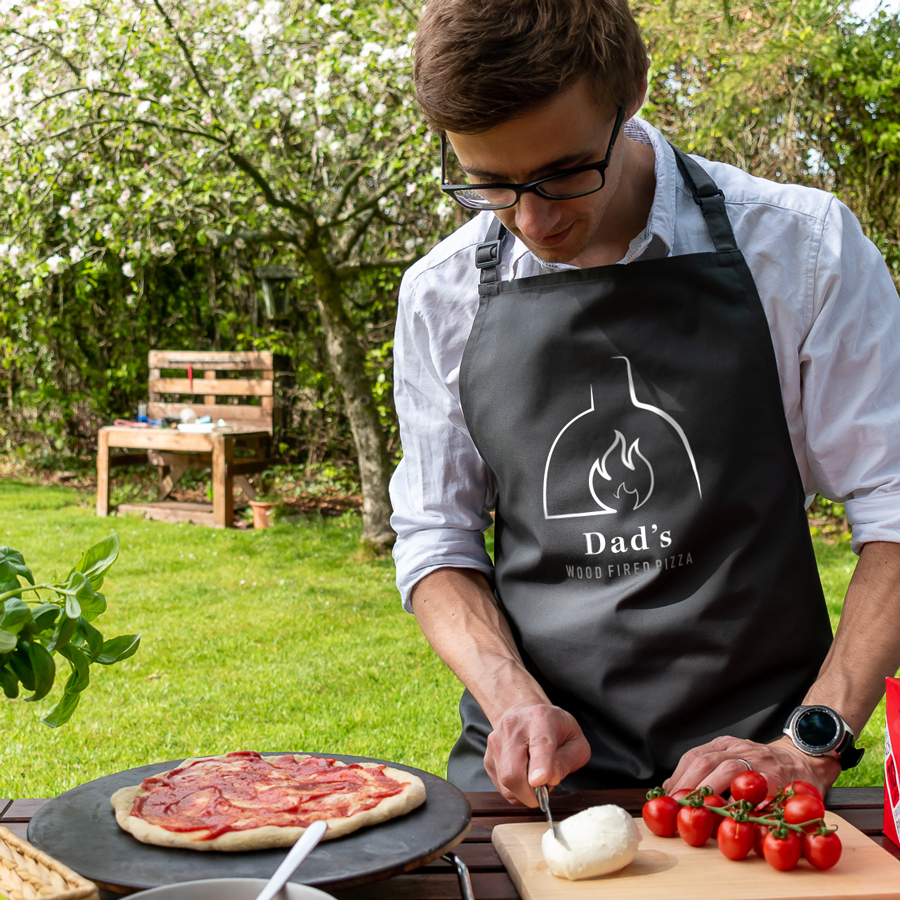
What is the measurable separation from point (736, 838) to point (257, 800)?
55cm

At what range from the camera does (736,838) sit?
1.08m

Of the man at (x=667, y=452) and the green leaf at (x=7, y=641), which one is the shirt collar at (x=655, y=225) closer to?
the man at (x=667, y=452)

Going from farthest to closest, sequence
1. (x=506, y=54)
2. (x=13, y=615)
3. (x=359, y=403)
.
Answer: (x=359, y=403) < (x=506, y=54) < (x=13, y=615)

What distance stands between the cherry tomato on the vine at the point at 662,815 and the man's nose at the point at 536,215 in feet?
2.58

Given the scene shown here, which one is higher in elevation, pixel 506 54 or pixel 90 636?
pixel 506 54

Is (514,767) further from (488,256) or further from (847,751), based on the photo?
(488,256)

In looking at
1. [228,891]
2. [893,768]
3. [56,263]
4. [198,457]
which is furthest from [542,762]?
[198,457]

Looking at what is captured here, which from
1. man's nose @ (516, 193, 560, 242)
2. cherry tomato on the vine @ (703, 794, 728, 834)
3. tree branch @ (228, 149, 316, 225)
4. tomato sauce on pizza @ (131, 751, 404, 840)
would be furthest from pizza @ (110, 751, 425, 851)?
tree branch @ (228, 149, 316, 225)

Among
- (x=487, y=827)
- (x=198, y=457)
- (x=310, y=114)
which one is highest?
(x=310, y=114)

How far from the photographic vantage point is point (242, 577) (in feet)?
20.2

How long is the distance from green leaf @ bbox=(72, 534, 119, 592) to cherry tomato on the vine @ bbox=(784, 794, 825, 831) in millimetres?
778

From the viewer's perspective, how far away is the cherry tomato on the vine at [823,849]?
105 cm

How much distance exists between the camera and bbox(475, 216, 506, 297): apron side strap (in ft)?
5.47

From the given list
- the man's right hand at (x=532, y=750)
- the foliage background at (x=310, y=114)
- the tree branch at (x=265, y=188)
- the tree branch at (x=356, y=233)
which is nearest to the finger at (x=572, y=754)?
the man's right hand at (x=532, y=750)
